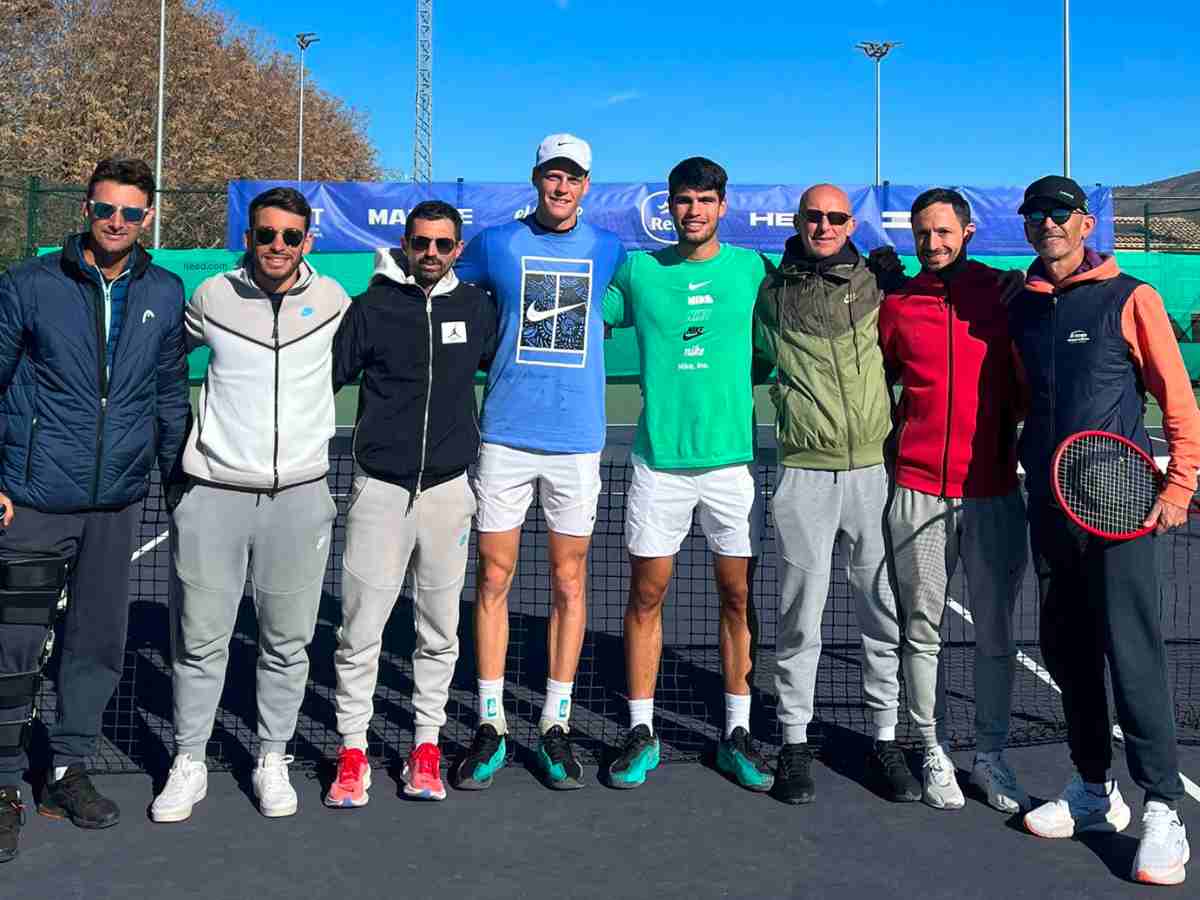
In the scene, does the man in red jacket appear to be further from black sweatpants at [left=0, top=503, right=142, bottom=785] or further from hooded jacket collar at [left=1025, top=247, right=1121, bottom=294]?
black sweatpants at [left=0, top=503, right=142, bottom=785]

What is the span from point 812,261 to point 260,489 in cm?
204

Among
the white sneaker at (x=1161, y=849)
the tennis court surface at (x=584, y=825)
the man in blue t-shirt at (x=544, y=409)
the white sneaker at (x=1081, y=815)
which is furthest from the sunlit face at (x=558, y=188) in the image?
the white sneaker at (x=1161, y=849)

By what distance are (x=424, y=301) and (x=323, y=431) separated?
22.2 inches

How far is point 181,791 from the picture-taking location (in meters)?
4.01

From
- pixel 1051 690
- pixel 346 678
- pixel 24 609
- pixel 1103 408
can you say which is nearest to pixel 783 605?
pixel 1103 408

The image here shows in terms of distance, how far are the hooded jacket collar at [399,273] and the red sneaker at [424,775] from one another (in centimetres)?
158

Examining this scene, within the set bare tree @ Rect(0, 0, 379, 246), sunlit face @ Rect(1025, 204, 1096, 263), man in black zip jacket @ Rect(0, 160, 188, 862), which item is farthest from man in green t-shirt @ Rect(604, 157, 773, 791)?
bare tree @ Rect(0, 0, 379, 246)

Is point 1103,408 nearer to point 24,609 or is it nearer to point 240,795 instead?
point 240,795

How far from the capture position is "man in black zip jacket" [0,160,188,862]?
3.79m

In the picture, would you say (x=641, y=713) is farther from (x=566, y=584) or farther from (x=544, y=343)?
(x=544, y=343)

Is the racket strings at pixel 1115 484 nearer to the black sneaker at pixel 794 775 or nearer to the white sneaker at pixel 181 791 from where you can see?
the black sneaker at pixel 794 775

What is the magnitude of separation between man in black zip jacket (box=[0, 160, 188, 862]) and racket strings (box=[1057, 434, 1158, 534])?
115 inches

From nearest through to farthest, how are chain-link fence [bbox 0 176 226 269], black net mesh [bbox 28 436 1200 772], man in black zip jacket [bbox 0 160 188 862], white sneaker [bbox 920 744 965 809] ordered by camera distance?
1. man in black zip jacket [bbox 0 160 188 862]
2. white sneaker [bbox 920 744 965 809]
3. black net mesh [bbox 28 436 1200 772]
4. chain-link fence [bbox 0 176 226 269]

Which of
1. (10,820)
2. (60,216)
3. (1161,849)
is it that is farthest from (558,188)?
(60,216)
